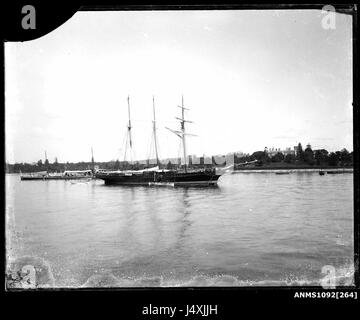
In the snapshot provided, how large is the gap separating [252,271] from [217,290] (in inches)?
60.1

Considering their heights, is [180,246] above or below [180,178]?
below

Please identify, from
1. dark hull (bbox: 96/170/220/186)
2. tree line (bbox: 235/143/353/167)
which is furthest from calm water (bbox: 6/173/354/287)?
dark hull (bbox: 96/170/220/186)

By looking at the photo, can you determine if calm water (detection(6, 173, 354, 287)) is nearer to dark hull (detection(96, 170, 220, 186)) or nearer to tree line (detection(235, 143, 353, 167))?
tree line (detection(235, 143, 353, 167))

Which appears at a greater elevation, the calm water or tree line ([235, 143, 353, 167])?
tree line ([235, 143, 353, 167])

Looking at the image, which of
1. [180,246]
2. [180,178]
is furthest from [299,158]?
[180,178]

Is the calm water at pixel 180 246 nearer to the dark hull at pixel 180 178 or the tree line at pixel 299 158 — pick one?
the tree line at pixel 299 158

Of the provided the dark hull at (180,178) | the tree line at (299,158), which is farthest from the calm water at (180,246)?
the dark hull at (180,178)

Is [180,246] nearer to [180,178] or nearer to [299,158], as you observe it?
[299,158]

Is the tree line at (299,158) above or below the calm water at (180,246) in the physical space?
above

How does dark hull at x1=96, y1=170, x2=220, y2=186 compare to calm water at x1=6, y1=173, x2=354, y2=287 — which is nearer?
calm water at x1=6, y1=173, x2=354, y2=287

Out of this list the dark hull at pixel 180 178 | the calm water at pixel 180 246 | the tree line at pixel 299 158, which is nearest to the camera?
the calm water at pixel 180 246

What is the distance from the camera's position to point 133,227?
6.80 metres
